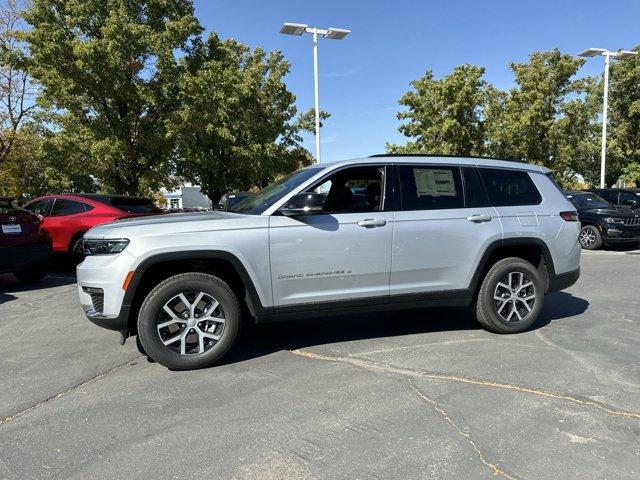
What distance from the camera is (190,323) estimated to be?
4113mm

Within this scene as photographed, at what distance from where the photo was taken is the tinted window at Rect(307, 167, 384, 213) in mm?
4574

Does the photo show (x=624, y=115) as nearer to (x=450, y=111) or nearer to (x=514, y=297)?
(x=450, y=111)

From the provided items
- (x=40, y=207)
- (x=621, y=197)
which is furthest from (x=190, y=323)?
(x=621, y=197)

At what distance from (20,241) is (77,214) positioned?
58.4 inches

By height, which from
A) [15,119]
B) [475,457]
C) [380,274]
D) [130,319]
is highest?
[15,119]

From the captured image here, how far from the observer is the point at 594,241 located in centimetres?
1266

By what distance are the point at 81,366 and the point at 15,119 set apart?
23.8m

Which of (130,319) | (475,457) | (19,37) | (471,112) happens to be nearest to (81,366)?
(130,319)

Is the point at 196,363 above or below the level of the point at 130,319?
below

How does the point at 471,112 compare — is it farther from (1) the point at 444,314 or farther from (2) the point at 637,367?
(2) the point at 637,367

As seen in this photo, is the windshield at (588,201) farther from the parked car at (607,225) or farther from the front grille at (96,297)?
the front grille at (96,297)

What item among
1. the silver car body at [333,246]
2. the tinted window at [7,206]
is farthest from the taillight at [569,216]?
the tinted window at [7,206]

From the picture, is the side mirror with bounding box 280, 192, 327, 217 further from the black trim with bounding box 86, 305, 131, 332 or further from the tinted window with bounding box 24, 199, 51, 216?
the tinted window with bounding box 24, 199, 51, 216

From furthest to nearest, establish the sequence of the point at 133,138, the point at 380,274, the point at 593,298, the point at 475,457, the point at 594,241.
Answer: the point at 133,138 → the point at 594,241 → the point at 593,298 → the point at 380,274 → the point at 475,457
